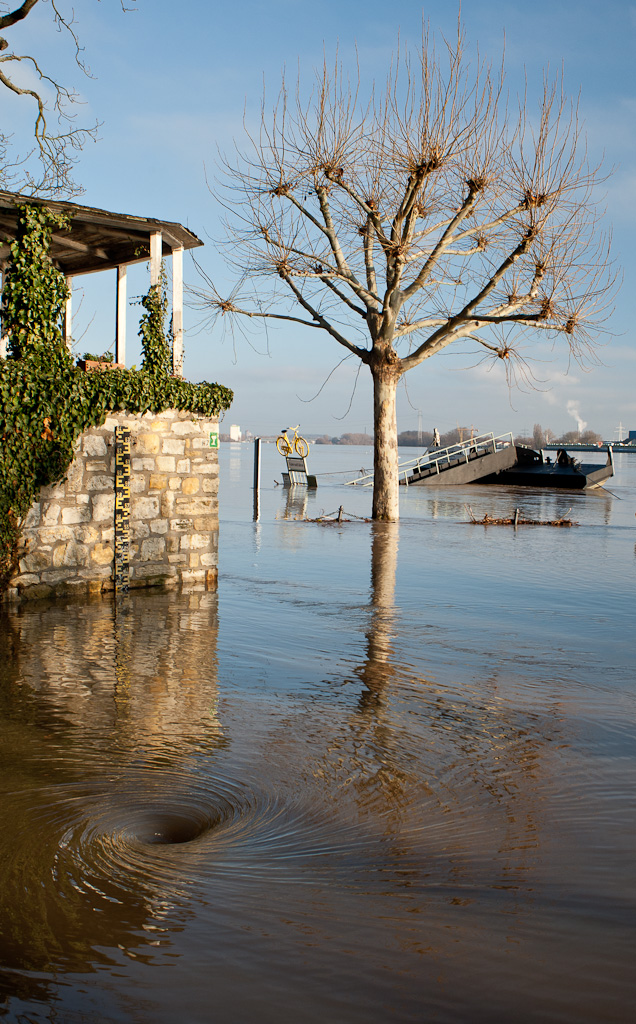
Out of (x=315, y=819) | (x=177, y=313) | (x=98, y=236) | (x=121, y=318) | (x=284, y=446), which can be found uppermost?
(x=98, y=236)

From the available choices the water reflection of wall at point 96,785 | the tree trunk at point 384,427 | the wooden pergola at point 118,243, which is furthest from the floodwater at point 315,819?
the tree trunk at point 384,427

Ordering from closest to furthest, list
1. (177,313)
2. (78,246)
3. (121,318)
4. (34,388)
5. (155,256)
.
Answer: (34,388), (155,256), (177,313), (78,246), (121,318)

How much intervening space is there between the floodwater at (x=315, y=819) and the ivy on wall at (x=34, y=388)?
1453 millimetres

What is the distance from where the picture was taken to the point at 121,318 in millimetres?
13305

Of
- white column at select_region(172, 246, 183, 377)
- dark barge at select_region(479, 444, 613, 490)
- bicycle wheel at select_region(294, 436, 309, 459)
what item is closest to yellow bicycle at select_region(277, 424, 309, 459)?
bicycle wheel at select_region(294, 436, 309, 459)

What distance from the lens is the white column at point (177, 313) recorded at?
1109 centimetres

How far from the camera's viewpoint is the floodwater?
107 inches

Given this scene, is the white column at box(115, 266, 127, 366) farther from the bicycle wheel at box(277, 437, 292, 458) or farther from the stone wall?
the bicycle wheel at box(277, 437, 292, 458)

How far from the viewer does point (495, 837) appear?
3791 millimetres

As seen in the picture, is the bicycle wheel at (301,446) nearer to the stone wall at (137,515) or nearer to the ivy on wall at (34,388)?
the stone wall at (137,515)

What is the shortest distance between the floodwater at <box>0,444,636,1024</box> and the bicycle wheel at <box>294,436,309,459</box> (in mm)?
24243

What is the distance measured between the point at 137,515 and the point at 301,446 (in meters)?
23.6

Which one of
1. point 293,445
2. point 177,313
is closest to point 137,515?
point 177,313

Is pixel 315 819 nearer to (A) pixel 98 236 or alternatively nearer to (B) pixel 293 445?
(A) pixel 98 236
